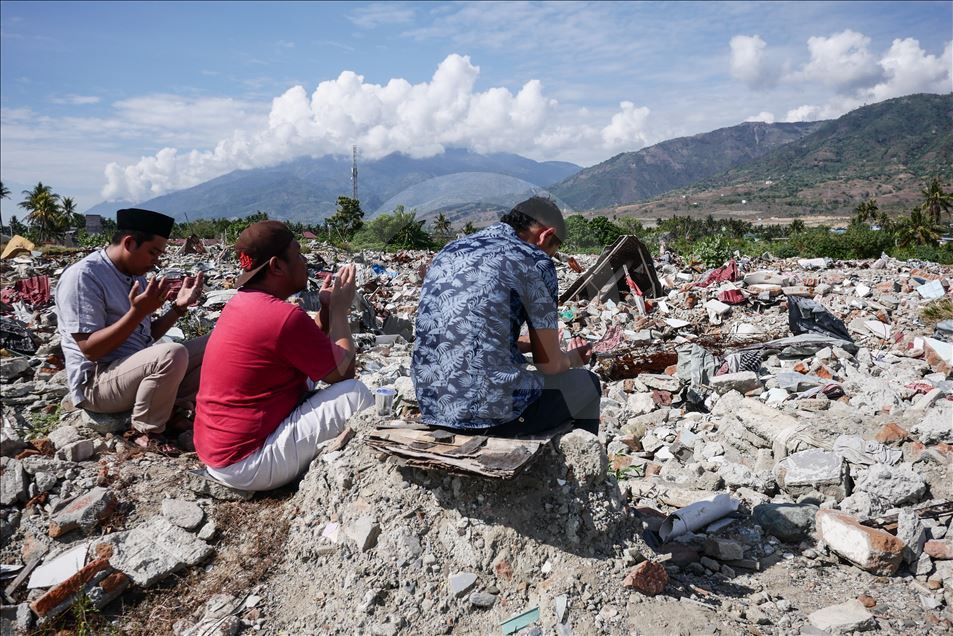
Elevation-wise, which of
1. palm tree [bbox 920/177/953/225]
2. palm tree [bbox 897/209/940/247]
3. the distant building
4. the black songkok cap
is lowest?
palm tree [bbox 897/209/940/247]

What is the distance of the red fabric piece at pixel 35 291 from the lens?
7.98m

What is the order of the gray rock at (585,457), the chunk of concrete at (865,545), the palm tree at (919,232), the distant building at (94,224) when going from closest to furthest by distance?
1. the gray rock at (585,457)
2. the chunk of concrete at (865,545)
3. the distant building at (94,224)
4. the palm tree at (919,232)

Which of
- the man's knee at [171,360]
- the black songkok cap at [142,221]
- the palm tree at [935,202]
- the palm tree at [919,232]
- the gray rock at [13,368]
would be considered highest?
the black songkok cap at [142,221]

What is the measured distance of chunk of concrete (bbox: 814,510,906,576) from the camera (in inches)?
101

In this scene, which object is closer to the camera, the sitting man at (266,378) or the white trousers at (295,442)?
the sitting man at (266,378)

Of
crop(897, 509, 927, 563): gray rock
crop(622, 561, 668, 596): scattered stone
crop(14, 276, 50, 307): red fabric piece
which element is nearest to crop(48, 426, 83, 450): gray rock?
crop(622, 561, 668, 596): scattered stone

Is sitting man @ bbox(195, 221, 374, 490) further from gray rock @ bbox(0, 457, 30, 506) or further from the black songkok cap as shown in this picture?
the black songkok cap

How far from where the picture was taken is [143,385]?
3100 millimetres

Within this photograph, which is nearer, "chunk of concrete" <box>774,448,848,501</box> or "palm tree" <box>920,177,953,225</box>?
"chunk of concrete" <box>774,448,848,501</box>

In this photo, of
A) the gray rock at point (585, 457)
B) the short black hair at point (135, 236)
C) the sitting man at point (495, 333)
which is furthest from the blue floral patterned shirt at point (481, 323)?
the short black hair at point (135, 236)

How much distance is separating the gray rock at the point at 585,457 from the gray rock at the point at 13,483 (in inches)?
99.0

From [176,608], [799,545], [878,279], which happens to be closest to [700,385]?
[799,545]

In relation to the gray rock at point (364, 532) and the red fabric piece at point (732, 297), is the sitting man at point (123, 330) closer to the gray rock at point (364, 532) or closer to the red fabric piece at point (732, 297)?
the gray rock at point (364, 532)

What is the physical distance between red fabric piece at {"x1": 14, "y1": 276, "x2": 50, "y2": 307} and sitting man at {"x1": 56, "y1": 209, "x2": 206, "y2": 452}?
19.8 feet
